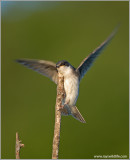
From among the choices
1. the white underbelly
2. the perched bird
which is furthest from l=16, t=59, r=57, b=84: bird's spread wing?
the white underbelly

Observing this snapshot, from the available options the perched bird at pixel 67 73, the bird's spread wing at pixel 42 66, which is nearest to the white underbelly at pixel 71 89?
the perched bird at pixel 67 73

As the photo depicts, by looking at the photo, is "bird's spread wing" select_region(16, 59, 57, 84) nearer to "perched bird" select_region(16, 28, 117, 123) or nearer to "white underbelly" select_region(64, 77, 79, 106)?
"perched bird" select_region(16, 28, 117, 123)

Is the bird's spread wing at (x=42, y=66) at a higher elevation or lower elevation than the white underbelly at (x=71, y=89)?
higher

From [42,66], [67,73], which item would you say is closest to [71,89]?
[67,73]

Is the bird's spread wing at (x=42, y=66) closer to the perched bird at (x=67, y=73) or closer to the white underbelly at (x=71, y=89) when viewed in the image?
the perched bird at (x=67, y=73)

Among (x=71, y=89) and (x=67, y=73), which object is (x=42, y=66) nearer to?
(x=67, y=73)
